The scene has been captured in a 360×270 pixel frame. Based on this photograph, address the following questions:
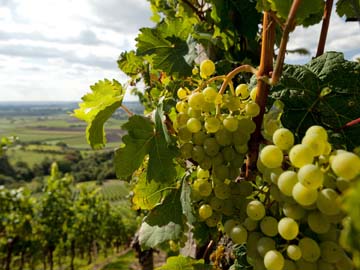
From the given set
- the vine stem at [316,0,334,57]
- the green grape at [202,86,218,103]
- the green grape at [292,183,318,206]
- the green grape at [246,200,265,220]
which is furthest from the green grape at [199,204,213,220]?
the vine stem at [316,0,334,57]

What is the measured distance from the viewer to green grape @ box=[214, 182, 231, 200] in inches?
42.1

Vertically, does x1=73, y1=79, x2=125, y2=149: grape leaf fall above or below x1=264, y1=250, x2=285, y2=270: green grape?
above

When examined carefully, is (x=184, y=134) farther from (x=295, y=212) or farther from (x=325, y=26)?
(x=325, y=26)

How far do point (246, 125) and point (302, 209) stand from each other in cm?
33

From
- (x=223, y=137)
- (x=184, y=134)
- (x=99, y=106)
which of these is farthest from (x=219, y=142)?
(x=99, y=106)

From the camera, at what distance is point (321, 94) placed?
111 cm

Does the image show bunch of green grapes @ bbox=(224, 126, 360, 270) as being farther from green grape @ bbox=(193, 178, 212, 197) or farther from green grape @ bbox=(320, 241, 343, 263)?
green grape @ bbox=(193, 178, 212, 197)

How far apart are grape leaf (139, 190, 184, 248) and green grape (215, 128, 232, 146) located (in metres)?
0.39

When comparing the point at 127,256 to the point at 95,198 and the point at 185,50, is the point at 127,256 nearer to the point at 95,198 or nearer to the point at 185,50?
the point at 95,198

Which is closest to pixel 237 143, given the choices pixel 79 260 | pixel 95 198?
pixel 95 198

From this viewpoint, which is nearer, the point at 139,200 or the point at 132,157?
the point at 132,157

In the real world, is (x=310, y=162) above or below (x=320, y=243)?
above

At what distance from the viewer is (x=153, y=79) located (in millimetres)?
1881

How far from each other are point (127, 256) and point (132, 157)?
2182 cm
